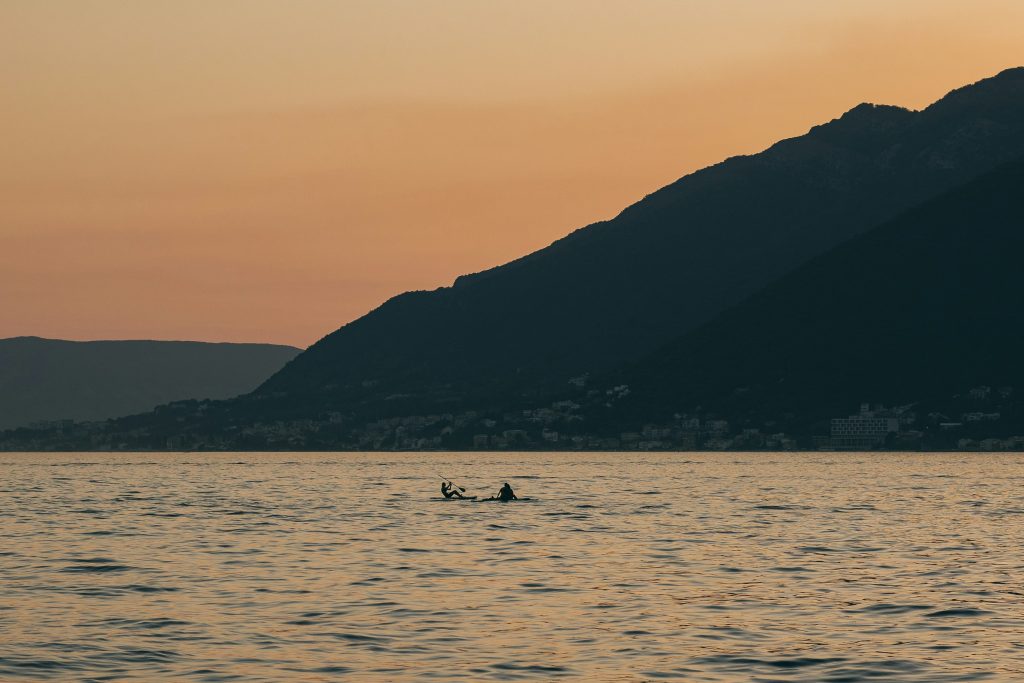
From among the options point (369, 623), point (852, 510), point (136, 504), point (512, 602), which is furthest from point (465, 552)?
point (136, 504)

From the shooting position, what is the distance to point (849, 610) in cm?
4566

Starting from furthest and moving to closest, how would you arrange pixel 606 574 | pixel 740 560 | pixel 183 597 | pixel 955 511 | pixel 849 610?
pixel 955 511 < pixel 740 560 < pixel 606 574 < pixel 183 597 < pixel 849 610

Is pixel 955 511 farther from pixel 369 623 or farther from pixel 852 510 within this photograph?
pixel 369 623

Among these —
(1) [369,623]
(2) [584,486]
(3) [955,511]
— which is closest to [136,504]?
(2) [584,486]

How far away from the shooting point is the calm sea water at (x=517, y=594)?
120 feet

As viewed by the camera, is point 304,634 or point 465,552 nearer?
point 304,634

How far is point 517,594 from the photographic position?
50.6m

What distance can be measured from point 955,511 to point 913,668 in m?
65.6

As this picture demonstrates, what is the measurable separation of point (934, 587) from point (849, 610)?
736 cm

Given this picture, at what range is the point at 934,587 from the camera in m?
51.7

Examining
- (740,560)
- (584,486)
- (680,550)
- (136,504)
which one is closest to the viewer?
(740,560)

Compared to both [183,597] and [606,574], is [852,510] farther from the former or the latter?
[183,597]

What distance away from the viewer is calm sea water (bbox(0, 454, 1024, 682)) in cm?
3656

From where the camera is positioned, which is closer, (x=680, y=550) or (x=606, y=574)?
(x=606, y=574)
